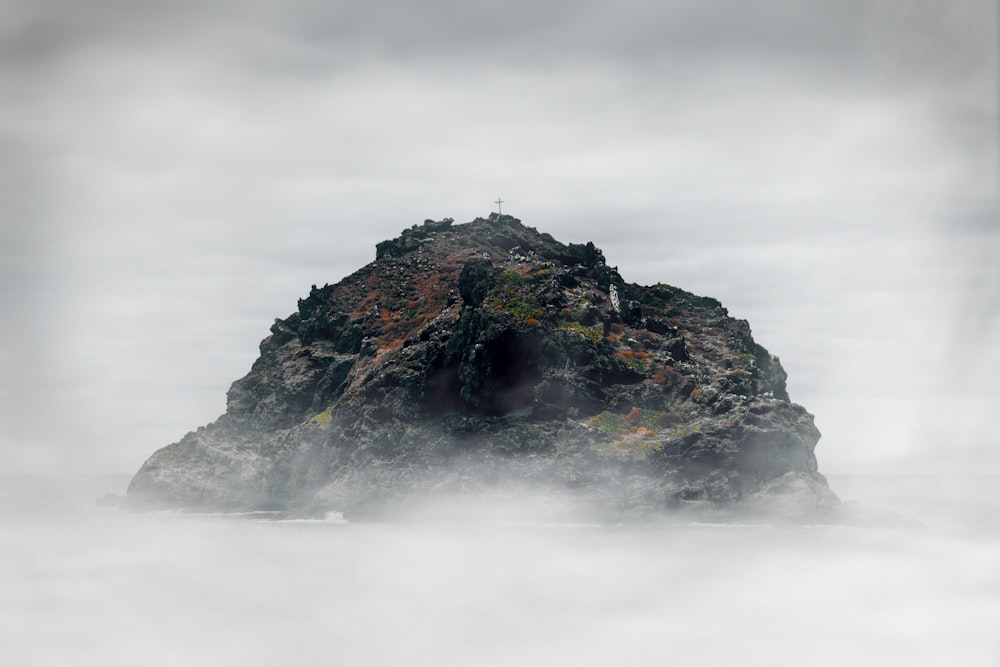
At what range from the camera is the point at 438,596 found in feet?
233

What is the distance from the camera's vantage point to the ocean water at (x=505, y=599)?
176 ft

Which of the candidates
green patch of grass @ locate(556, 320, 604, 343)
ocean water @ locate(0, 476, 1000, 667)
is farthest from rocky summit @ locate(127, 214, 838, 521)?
ocean water @ locate(0, 476, 1000, 667)

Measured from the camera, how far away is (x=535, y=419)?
497 feet

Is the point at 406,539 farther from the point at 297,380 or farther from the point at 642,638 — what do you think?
the point at 297,380

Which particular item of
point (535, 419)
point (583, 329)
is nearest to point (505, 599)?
point (535, 419)

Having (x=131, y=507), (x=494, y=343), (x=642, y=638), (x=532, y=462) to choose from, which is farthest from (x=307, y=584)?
(x=131, y=507)

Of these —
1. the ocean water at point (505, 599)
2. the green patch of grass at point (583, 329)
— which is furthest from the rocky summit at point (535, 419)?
the ocean water at point (505, 599)

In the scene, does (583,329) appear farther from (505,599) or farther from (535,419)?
(505,599)

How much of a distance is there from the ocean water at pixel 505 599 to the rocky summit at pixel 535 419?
72.4 feet

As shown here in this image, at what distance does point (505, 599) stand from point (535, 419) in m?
82.1

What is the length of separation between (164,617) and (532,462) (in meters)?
87.2

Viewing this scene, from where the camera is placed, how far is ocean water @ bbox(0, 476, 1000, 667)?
53750 mm

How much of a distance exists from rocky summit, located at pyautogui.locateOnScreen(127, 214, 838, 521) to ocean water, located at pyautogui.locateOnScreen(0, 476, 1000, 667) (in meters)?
22.1

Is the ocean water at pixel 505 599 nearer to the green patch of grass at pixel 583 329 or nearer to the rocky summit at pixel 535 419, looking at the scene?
the rocky summit at pixel 535 419
